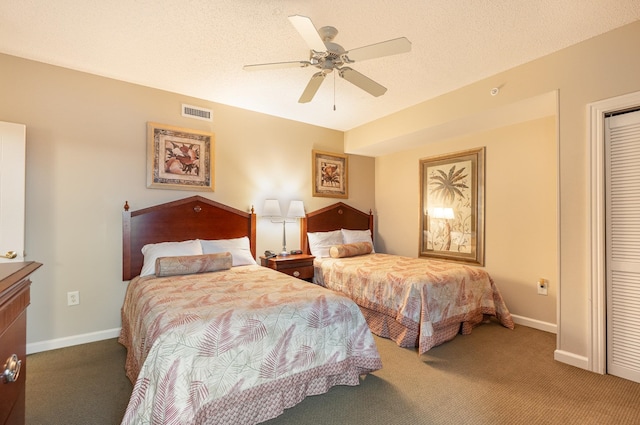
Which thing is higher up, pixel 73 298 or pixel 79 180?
pixel 79 180

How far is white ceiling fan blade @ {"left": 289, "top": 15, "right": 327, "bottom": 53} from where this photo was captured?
1687 mm

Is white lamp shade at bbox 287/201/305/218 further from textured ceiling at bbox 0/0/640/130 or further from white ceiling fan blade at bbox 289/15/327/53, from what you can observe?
white ceiling fan blade at bbox 289/15/327/53

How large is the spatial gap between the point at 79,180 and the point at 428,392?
365 centimetres

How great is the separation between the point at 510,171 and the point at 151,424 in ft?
13.4

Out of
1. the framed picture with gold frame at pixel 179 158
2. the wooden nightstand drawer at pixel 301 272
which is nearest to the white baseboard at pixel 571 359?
the wooden nightstand drawer at pixel 301 272

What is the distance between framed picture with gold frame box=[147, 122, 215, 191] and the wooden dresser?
2416mm

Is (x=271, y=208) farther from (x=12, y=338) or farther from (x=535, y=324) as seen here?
(x=535, y=324)

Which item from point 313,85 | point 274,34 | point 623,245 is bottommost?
point 623,245

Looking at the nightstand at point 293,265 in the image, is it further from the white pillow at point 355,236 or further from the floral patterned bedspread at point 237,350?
the floral patterned bedspread at point 237,350

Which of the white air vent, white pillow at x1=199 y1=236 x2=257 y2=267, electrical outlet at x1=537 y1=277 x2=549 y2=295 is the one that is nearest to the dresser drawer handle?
white pillow at x1=199 y1=236 x2=257 y2=267

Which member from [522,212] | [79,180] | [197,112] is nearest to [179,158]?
[197,112]

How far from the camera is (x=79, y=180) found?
2.91 meters

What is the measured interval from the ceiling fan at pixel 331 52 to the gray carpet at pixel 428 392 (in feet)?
7.71

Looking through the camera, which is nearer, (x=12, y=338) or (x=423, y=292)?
(x=12, y=338)
